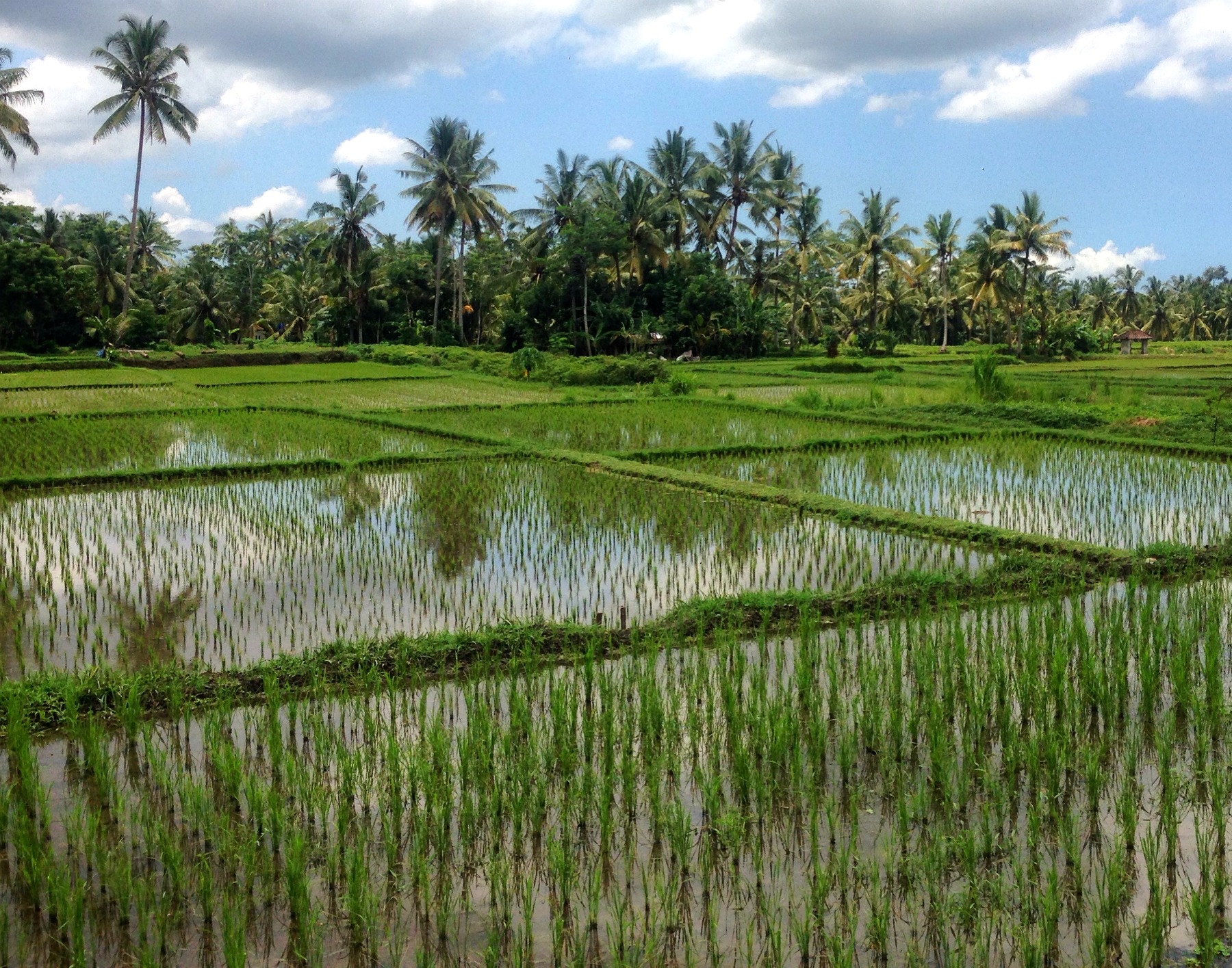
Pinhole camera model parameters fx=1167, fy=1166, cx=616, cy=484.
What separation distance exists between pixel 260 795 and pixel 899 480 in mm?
7720

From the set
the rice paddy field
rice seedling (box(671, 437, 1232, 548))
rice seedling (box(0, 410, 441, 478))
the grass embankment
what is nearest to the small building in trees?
rice seedling (box(671, 437, 1232, 548))

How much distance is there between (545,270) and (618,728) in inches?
1063

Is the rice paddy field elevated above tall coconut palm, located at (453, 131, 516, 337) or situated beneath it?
situated beneath

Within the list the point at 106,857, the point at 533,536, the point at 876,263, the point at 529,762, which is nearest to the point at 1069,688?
the point at 529,762

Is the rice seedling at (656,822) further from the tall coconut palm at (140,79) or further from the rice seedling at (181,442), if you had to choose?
the tall coconut palm at (140,79)

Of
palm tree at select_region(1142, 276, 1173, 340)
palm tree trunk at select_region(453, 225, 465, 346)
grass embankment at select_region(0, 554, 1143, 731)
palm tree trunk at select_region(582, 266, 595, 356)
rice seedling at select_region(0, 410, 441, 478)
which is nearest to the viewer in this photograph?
grass embankment at select_region(0, 554, 1143, 731)

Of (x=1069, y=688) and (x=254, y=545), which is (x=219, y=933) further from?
(x=254, y=545)

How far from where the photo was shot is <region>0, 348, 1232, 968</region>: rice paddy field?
115 inches

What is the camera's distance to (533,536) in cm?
786

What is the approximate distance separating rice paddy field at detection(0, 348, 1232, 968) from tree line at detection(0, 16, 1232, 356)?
20.7 metres

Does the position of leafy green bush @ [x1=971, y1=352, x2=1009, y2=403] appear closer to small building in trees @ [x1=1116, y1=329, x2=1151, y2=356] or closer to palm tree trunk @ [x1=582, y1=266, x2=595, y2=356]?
palm tree trunk @ [x1=582, y1=266, x2=595, y2=356]

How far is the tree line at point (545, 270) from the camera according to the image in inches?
1152

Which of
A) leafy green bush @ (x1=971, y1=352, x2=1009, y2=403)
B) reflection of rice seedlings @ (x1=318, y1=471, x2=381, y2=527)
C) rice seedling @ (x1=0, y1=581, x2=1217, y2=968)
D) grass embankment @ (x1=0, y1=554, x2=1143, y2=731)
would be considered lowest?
rice seedling @ (x1=0, y1=581, x2=1217, y2=968)

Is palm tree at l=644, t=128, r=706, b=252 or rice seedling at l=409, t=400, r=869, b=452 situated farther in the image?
palm tree at l=644, t=128, r=706, b=252
